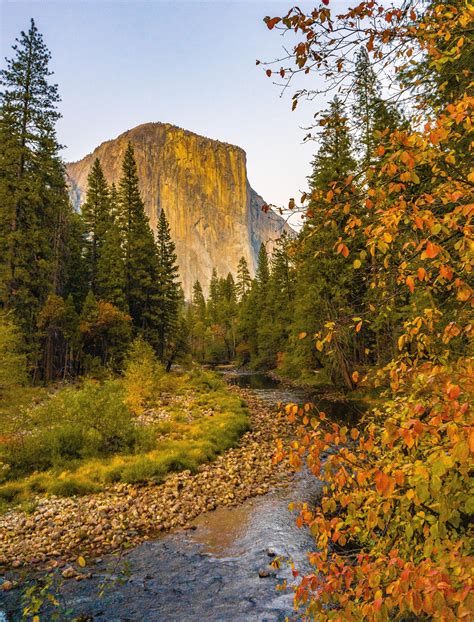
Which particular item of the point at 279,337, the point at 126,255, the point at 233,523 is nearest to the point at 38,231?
the point at 126,255

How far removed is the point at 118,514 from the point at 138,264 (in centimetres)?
2640

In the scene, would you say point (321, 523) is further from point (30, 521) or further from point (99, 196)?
point (99, 196)

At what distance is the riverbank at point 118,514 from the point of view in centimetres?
762

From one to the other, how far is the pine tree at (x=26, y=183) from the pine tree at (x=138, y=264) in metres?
9.10

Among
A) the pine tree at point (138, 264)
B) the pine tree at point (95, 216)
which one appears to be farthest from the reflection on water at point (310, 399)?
the pine tree at point (95, 216)

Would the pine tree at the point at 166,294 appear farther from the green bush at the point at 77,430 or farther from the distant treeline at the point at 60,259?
the green bush at the point at 77,430

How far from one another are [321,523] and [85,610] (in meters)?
5.74

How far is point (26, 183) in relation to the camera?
853 inches

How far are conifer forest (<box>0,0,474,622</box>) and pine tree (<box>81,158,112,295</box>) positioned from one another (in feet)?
0.72

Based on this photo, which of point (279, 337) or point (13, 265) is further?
point (279, 337)

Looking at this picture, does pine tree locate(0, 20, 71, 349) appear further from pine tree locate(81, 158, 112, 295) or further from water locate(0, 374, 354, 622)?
water locate(0, 374, 354, 622)

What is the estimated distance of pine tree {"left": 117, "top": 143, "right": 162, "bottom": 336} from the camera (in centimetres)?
3262

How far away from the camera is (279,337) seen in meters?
41.8

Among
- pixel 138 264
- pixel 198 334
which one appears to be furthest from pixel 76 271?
pixel 198 334
